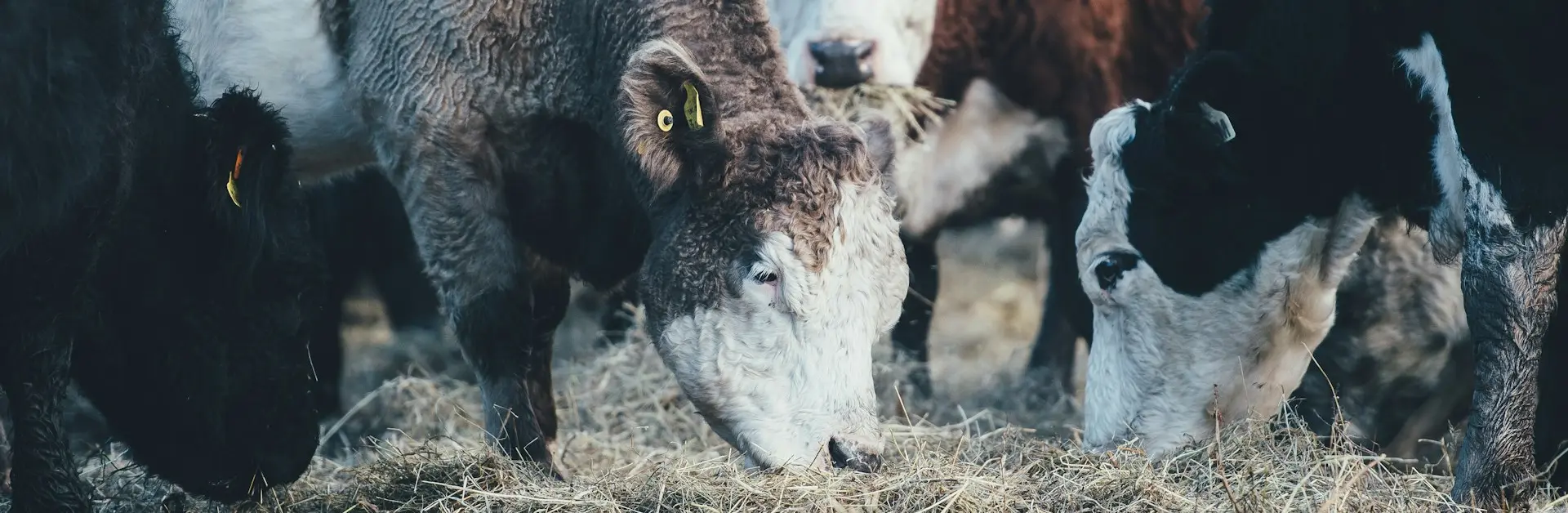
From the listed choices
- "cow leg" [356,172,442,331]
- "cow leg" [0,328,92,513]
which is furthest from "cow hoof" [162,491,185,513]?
"cow leg" [356,172,442,331]

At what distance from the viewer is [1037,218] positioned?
269 inches

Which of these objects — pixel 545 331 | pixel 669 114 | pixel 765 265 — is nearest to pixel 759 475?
pixel 765 265

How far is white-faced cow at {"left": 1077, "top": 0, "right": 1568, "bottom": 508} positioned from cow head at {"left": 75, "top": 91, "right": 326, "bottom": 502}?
2.35 meters

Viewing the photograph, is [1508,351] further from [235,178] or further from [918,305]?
[918,305]

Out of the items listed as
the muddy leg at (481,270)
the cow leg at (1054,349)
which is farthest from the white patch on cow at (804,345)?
the cow leg at (1054,349)

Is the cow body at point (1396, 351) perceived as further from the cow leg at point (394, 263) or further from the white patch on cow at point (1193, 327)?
the cow leg at point (394, 263)

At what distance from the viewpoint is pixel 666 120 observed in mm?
4234

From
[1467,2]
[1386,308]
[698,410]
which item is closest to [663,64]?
[698,410]

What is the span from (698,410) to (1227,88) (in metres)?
1.73

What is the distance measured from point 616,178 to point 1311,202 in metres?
1.96

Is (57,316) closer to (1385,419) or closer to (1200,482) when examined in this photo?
(1200,482)

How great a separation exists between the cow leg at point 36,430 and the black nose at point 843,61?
295 centimetres

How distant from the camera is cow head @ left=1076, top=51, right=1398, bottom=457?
4.59 meters

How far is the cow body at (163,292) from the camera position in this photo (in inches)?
148
